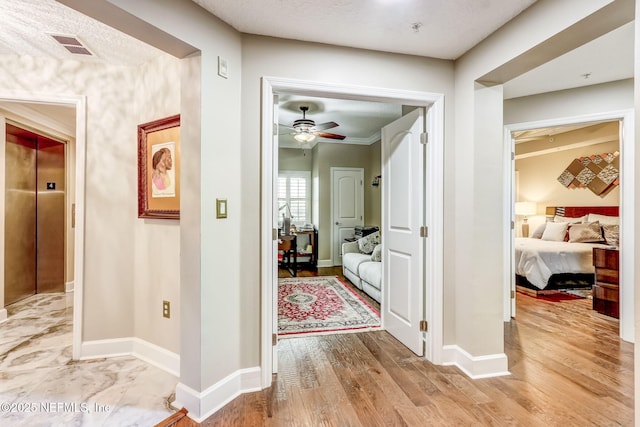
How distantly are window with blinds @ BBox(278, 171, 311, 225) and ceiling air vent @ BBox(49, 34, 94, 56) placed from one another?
15.4 ft

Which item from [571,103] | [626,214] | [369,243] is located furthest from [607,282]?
[369,243]

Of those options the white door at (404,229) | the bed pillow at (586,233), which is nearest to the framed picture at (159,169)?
the white door at (404,229)

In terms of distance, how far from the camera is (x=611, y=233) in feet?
15.9

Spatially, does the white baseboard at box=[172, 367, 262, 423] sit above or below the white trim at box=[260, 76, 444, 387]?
below

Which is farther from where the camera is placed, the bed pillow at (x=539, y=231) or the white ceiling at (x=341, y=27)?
the bed pillow at (x=539, y=231)

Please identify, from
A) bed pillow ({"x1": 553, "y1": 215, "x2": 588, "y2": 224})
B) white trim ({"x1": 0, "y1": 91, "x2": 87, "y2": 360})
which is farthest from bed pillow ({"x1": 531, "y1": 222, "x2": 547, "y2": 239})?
white trim ({"x1": 0, "y1": 91, "x2": 87, "y2": 360})

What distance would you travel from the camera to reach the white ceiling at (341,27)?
67.4 inches

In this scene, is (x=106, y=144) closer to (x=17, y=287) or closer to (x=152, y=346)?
(x=152, y=346)

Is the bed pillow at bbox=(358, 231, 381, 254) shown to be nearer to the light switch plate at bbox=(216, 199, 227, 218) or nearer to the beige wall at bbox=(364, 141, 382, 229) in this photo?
the beige wall at bbox=(364, 141, 382, 229)

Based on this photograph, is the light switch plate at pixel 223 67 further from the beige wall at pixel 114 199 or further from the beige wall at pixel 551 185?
the beige wall at pixel 551 185

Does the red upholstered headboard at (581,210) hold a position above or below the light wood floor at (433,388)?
above

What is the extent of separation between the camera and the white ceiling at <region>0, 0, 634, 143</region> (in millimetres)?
1713

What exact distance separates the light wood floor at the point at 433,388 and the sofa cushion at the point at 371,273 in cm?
89

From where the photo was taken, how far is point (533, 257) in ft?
14.3
